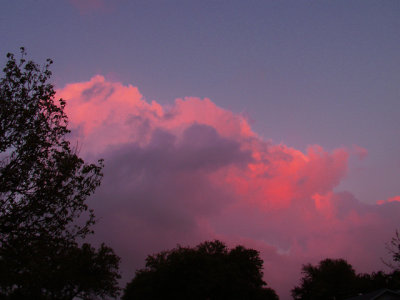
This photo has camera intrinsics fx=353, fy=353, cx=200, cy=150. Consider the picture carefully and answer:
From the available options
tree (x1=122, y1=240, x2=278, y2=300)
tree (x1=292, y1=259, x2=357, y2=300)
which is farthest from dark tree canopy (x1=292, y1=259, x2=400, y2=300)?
tree (x1=122, y1=240, x2=278, y2=300)

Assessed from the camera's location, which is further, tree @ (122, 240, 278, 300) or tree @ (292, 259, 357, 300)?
tree @ (292, 259, 357, 300)

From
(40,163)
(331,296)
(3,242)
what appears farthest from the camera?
(331,296)

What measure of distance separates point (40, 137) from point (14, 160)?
1.62 metres

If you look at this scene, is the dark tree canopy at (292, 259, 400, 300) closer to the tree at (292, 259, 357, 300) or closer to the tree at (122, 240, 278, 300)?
the tree at (292, 259, 357, 300)

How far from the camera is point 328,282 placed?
120 meters

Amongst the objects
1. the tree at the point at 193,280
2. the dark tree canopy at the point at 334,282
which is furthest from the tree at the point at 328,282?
the tree at the point at 193,280

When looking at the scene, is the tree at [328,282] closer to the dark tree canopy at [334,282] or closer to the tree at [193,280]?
the dark tree canopy at [334,282]

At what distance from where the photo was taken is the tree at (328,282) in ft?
378

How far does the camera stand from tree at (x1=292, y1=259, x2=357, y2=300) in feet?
378

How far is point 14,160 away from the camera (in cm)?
1648

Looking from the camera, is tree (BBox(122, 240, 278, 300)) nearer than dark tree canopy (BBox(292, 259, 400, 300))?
Yes

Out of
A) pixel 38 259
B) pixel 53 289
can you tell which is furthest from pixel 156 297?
pixel 38 259

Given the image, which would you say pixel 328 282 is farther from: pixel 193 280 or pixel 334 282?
pixel 193 280

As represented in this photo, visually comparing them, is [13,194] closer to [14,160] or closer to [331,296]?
[14,160]
